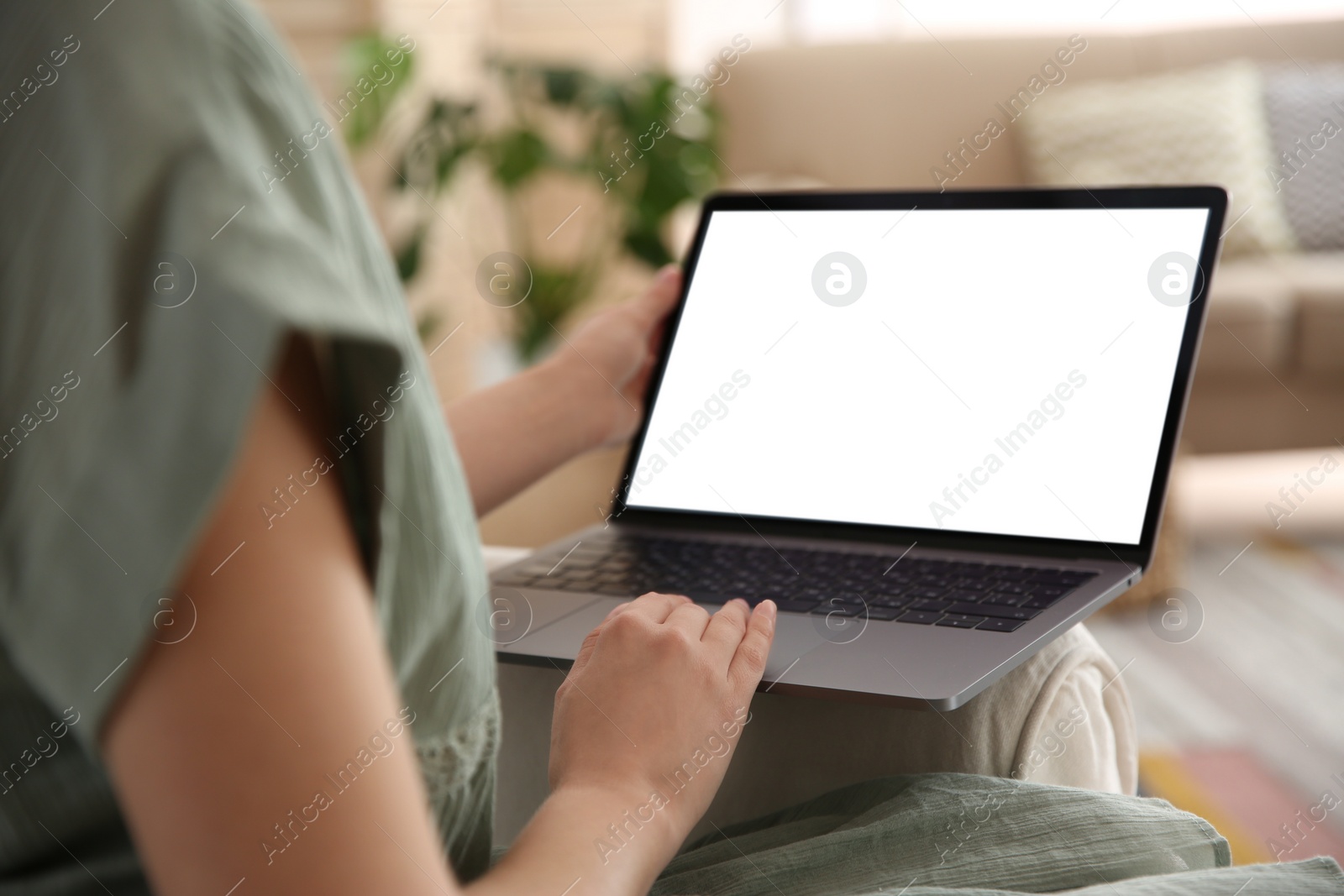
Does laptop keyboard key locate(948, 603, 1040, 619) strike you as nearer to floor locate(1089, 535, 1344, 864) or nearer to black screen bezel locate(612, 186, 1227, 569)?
black screen bezel locate(612, 186, 1227, 569)

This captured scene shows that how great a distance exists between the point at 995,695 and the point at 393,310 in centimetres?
40

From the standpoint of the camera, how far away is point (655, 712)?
46cm

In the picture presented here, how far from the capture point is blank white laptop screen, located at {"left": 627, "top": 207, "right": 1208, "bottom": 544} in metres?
0.74

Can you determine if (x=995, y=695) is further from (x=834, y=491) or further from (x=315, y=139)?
(x=315, y=139)

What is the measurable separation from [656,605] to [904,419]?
12.3 inches

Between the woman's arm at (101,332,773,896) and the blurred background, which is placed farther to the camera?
the blurred background

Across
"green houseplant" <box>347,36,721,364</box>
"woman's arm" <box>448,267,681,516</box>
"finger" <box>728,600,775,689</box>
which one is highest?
"green houseplant" <box>347,36,721,364</box>


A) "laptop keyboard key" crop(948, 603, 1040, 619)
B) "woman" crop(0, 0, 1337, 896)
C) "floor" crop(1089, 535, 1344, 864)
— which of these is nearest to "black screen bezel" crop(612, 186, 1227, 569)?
"laptop keyboard key" crop(948, 603, 1040, 619)

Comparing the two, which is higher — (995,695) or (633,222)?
(633,222)

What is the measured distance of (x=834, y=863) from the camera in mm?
496

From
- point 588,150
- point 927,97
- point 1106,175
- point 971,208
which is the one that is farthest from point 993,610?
point 588,150

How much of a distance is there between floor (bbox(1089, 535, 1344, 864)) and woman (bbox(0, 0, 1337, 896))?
4.19ft

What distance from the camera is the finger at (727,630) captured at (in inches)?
20.4

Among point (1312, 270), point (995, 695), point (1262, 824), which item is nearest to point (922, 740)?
point (995, 695)
